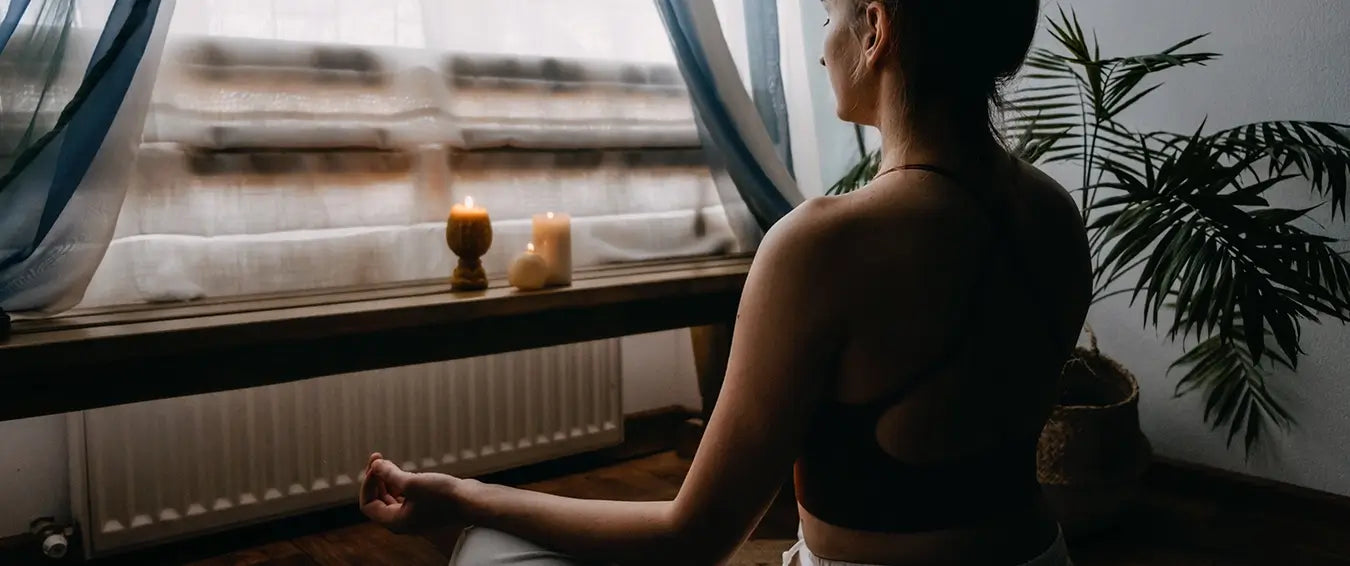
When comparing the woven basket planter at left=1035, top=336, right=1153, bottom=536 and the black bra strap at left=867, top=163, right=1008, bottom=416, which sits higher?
the black bra strap at left=867, top=163, right=1008, bottom=416

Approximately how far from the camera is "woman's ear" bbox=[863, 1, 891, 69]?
753mm

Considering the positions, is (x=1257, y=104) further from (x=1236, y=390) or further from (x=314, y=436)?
(x=314, y=436)

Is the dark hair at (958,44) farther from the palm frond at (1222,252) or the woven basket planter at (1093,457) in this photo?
the woven basket planter at (1093,457)

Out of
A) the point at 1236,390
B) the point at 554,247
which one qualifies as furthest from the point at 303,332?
the point at 1236,390

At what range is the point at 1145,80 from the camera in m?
2.29

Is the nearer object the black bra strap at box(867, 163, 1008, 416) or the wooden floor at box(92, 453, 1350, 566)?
the black bra strap at box(867, 163, 1008, 416)

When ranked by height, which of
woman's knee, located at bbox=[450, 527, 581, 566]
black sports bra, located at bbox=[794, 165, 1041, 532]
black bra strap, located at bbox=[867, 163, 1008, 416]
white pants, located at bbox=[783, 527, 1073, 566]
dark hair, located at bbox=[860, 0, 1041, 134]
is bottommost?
white pants, located at bbox=[783, 527, 1073, 566]

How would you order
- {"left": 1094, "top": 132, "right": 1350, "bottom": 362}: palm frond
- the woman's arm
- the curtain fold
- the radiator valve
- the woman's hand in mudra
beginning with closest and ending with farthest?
the woman's arm, the woman's hand in mudra, {"left": 1094, "top": 132, "right": 1350, "bottom": 362}: palm frond, the radiator valve, the curtain fold

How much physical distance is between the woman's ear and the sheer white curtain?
1.30 m

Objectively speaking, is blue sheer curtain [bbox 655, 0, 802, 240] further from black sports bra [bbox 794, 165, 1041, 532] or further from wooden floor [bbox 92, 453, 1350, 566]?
black sports bra [bbox 794, 165, 1041, 532]

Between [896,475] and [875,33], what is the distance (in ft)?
1.07

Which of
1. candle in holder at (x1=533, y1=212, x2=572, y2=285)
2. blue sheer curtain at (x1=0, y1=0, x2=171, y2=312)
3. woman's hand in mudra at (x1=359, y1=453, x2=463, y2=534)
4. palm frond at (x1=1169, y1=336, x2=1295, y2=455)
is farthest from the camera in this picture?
palm frond at (x1=1169, y1=336, x2=1295, y2=455)

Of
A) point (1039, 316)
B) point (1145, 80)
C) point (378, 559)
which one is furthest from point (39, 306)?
point (1145, 80)

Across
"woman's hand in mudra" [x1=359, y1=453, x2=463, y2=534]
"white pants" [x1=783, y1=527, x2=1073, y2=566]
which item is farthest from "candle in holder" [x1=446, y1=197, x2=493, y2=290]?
"white pants" [x1=783, y1=527, x2=1073, y2=566]
